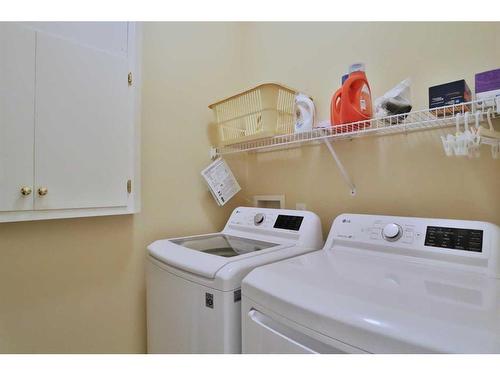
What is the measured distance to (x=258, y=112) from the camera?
151cm

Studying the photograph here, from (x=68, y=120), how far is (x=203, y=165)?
0.81 meters

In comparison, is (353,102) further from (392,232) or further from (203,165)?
(203,165)

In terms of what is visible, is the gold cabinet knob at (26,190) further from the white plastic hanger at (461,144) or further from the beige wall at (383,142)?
the white plastic hanger at (461,144)

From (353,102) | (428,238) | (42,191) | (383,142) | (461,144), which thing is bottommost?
(428,238)

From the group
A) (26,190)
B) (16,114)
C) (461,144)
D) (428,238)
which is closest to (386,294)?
(428,238)

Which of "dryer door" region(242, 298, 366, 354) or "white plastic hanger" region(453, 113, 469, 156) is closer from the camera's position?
"dryer door" region(242, 298, 366, 354)

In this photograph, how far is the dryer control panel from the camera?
0.95 meters

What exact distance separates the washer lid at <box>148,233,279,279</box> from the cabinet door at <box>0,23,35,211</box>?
0.59 meters

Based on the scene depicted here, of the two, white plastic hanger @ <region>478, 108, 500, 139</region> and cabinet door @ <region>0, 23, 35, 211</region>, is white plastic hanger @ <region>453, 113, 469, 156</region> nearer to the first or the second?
white plastic hanger @ <region>478, 108, 500, 139</region>

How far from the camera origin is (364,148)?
58.8 inches

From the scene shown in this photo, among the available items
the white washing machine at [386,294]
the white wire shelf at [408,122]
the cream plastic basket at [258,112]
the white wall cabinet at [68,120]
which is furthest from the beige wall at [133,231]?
the white washing machine at [386,294]

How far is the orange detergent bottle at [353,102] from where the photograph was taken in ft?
4.11

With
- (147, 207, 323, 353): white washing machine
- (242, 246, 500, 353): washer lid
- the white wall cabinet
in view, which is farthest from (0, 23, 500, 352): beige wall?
(242, 246, 500, 353): washer lid
